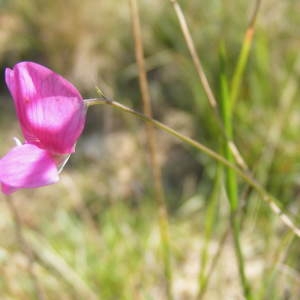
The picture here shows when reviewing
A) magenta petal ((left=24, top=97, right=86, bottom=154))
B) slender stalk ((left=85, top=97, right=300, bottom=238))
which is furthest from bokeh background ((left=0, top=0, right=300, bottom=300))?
magenta petal ((left=24, top=97, right=86, bottom=154))

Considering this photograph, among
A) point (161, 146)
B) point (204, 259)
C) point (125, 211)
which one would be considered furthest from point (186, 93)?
point (204, 259)

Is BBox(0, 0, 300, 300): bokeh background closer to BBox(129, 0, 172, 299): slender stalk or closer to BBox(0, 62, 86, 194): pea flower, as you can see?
BBox(129, 0, 172, 299): slender stalk

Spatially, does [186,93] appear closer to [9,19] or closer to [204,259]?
[9,19]

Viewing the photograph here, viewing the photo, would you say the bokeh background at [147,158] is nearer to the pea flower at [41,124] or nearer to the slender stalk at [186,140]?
the slender stalk at [186,140]

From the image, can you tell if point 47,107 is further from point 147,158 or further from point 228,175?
point 147,158

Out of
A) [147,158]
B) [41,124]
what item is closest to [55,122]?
[41,124]

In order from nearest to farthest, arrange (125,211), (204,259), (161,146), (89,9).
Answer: (204,259)
(125,211)
(161,146)
(89,9)

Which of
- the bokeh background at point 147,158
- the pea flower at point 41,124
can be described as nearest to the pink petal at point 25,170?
the pea flower at point 41,124

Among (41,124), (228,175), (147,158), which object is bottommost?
(147,158)
